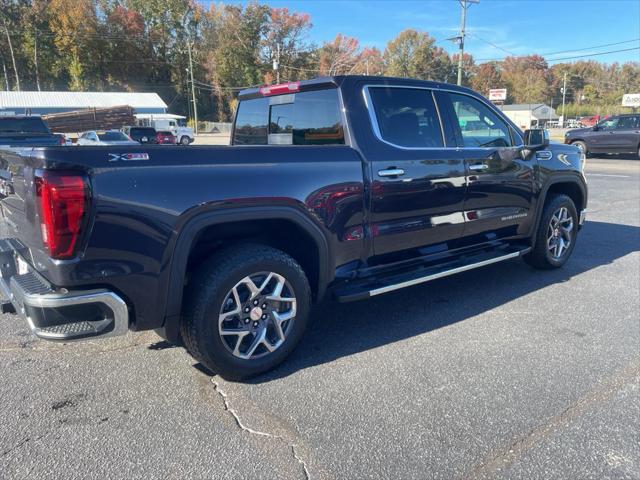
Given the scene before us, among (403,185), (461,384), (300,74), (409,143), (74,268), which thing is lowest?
(461,384)

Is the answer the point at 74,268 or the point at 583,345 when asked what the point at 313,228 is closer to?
the point at 74,268

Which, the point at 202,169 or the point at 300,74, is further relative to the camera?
the point at 300,74

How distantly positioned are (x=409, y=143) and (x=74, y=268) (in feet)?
8.44

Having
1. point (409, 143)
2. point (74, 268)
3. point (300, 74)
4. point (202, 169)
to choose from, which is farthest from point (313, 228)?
point (300, 74)

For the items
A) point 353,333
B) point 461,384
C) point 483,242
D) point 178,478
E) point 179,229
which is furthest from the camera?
point 483,242

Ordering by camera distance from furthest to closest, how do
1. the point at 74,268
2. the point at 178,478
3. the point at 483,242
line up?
the point at 483,242, the point at 74,268, the point at 178,478

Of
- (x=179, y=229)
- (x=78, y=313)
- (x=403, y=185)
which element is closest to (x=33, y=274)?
(x=78, y=313)

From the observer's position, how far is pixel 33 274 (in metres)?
2.85

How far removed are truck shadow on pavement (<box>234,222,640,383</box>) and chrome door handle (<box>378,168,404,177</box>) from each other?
1.25 m

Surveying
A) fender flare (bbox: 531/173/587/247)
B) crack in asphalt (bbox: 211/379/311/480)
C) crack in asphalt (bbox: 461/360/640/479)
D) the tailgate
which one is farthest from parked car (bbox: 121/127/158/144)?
crack in asphalt (bbox: 461/360/640/479)

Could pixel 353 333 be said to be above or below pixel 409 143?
below

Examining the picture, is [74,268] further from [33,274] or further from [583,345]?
[583,345]

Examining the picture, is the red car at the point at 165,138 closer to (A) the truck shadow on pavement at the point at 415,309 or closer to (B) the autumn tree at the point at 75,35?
(A) the truck shadow on pavement at the point at 415,309

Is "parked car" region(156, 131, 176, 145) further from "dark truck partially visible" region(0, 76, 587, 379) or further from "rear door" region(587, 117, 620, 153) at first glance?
"dark truck partially visible" region(0, 76, 587, 379)
